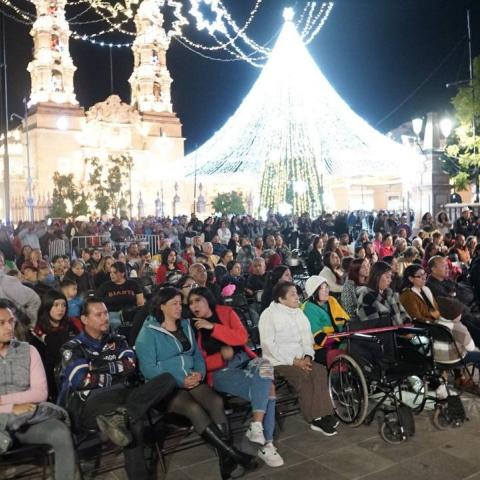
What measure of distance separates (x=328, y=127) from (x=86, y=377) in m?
23.7

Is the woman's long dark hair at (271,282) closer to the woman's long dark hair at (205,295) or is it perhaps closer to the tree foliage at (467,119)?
the woman's long dark hair at (205,295)

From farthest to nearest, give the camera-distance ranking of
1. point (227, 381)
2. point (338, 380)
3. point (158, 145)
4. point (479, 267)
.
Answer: point (158, 145)
point (479, 267)
point (338, 380)
point (227, 381)

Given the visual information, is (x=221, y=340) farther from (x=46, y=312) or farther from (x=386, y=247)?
(x=386, y=247)

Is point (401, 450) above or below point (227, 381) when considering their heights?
below

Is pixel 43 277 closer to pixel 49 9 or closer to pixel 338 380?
pixel 338 380

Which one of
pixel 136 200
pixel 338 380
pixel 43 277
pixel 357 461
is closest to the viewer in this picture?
pixel 357 461

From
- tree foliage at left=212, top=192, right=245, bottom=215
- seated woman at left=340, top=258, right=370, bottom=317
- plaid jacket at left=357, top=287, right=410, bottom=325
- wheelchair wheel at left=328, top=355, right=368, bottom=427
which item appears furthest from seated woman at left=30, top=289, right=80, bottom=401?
tree foliage at left=212, top=192, right=245, bottom=215

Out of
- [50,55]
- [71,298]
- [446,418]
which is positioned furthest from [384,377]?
[50,55]

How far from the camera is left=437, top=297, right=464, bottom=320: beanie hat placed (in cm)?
672

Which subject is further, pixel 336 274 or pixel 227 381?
pixel 336 274

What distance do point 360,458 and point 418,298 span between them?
2304 millimetres

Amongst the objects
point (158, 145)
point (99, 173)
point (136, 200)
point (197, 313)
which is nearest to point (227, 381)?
point (197, 313)

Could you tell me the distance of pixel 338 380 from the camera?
19.8 ft

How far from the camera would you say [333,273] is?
913cm
